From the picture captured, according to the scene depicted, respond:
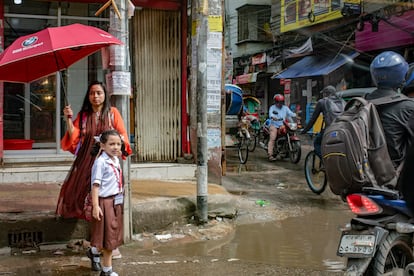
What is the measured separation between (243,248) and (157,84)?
4.08 meters

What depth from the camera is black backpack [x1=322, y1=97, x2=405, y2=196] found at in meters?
3.50

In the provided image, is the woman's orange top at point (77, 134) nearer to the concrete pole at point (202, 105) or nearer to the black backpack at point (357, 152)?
the concrete pole at point (202, 105)

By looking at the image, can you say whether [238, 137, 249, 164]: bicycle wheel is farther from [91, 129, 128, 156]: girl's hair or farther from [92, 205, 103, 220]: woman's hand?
[92, 205, 103, 220]: woman's hand

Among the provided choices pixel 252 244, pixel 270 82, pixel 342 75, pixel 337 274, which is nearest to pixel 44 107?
pixel 252 244

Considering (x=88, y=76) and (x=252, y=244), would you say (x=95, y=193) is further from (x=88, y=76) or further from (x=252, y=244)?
(x=88, y=76)

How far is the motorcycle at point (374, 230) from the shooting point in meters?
3.47

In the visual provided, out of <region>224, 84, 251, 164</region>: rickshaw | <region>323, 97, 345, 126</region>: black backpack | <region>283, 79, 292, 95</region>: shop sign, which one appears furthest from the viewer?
<region>283, 79, 292, 95</region>: shop sign

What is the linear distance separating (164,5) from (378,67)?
548cm

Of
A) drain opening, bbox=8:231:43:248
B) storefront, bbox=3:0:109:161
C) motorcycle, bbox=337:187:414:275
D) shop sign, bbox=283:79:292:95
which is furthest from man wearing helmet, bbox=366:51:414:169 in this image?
shop sign, bbox=283:79:292:95

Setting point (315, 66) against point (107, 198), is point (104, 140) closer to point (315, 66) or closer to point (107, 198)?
point (107, 198)

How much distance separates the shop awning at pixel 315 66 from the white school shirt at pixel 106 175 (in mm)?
13980

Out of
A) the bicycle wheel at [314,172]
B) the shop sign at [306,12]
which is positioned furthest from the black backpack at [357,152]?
the shop sign at [306,12]

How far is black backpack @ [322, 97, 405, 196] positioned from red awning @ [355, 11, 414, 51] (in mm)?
11460

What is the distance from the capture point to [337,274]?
4.76 m
